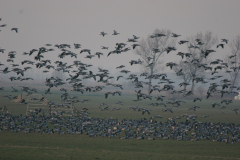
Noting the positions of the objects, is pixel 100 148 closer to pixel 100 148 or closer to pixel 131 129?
pixel 100 148

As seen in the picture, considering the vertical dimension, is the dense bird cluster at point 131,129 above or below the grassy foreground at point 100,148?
above

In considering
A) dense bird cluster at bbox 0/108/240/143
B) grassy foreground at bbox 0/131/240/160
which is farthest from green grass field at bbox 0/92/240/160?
dense bird cluster at bbox 0/108/240/143

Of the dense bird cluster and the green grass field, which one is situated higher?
the dense bird cluster

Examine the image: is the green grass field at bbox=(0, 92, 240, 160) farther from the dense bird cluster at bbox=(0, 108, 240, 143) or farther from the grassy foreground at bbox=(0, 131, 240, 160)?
the dense bird cluster at bbox=(0, 108, 240, 143)

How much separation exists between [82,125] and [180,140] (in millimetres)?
11142

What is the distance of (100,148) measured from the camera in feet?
71.1

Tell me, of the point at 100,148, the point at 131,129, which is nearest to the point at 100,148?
the point at 100,148

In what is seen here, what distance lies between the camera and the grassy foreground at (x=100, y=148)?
708 inches

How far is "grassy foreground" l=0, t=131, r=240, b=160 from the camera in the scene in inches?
708

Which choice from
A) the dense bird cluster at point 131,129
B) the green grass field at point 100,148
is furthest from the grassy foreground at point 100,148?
the dense bird cluster at point 131,129

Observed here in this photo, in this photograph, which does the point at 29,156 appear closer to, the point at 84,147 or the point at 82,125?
the point at 84,147

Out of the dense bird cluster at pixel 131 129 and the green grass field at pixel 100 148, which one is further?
the dense bird cluster at pixel 131 129

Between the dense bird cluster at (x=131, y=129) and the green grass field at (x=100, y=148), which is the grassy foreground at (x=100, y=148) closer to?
the green grass field at (x=100, y=148)

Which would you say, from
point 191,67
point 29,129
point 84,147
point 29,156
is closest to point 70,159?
point 29,156
